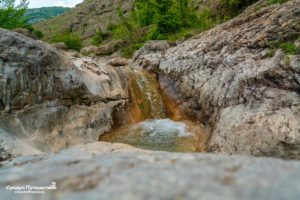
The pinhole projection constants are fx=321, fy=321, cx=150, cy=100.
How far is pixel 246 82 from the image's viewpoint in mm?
8742

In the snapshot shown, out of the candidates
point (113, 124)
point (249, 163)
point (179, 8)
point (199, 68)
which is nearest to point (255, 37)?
point (199, 68)

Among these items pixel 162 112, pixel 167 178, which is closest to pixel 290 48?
pixel 162 112

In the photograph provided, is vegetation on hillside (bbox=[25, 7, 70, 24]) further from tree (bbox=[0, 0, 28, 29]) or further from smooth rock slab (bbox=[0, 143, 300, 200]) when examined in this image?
smooth rock slab (bbox=[0, 143, 300, 200])

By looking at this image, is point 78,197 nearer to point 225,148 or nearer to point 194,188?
point 194,188

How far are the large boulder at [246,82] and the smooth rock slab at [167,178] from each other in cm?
495

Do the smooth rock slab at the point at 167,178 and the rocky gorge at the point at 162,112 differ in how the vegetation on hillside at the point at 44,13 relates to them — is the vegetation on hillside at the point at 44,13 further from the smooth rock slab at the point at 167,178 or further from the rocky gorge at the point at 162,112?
the smooth rock slab at the point at 167,178

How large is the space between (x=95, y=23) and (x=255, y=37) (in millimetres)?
53254

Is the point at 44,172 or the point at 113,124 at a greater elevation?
the point at 44,172

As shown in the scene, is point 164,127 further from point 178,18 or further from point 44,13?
point 44,13

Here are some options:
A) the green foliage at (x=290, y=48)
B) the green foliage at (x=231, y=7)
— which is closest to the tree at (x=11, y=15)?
the green foliage at (x=231, y=7)

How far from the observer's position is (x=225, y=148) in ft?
26.6

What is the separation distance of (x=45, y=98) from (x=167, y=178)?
23.4ft

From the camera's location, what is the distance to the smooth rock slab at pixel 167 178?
2152 millimetres

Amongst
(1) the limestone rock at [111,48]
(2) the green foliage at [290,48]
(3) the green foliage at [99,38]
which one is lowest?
(2) the green foliage at [290,48]
